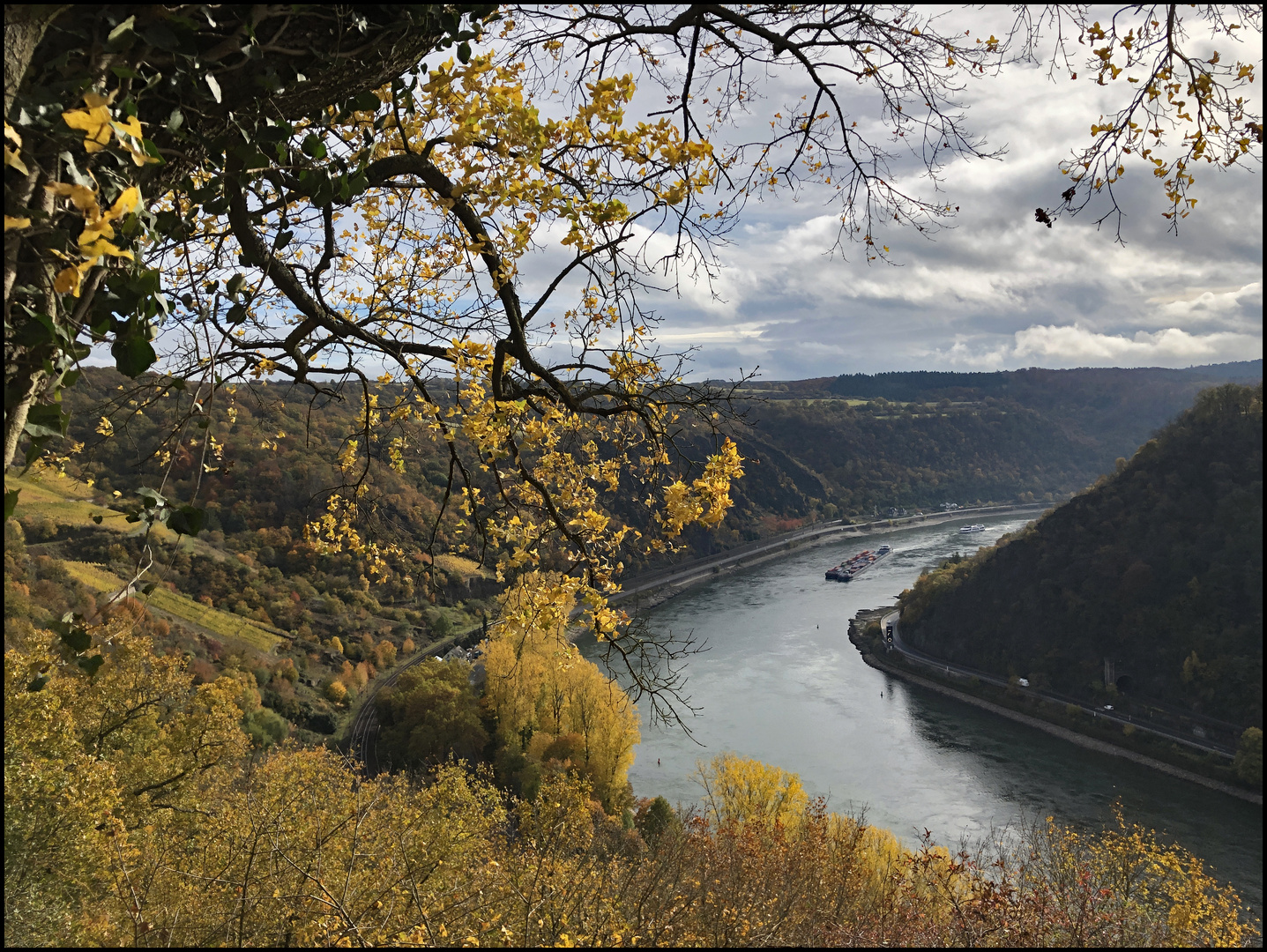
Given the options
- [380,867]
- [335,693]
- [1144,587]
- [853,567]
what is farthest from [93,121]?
[853,567]

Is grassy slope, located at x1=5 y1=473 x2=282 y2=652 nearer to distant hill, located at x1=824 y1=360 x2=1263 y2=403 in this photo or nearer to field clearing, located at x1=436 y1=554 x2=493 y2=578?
field clearing, located at x1=436 y1=554 x2=493 y2=578

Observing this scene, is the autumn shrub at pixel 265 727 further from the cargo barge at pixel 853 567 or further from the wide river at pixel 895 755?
the cargo barge at pixel 853 567

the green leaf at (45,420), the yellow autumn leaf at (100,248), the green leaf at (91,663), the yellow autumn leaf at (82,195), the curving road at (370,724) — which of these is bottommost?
the curving road at (370,724)

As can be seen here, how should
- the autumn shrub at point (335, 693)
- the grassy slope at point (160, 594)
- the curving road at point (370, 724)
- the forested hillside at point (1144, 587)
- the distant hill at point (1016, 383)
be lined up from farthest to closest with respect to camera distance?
the distant hill at point (1016, 383) → the forested hillside at point (1144, 587) → the grassy slope at point (160, 594) → the autumn shrub at point (335, 693) → the curving road at point (370, 724)

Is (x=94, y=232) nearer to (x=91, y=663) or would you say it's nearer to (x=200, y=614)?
(x=91, y=663)

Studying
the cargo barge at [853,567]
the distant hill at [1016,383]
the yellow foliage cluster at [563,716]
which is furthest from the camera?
the distant hill at [1016,383]

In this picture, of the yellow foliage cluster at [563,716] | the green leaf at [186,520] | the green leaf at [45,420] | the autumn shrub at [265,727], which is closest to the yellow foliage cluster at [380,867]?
the green leaf at [186,520]

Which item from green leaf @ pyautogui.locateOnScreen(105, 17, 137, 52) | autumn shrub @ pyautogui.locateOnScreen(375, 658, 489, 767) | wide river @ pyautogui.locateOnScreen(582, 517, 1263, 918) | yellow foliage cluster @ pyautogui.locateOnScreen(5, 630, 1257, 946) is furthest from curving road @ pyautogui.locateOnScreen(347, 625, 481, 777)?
green leaf @ pyautogui.locateOnScreen(105, 17, 137, 52)
